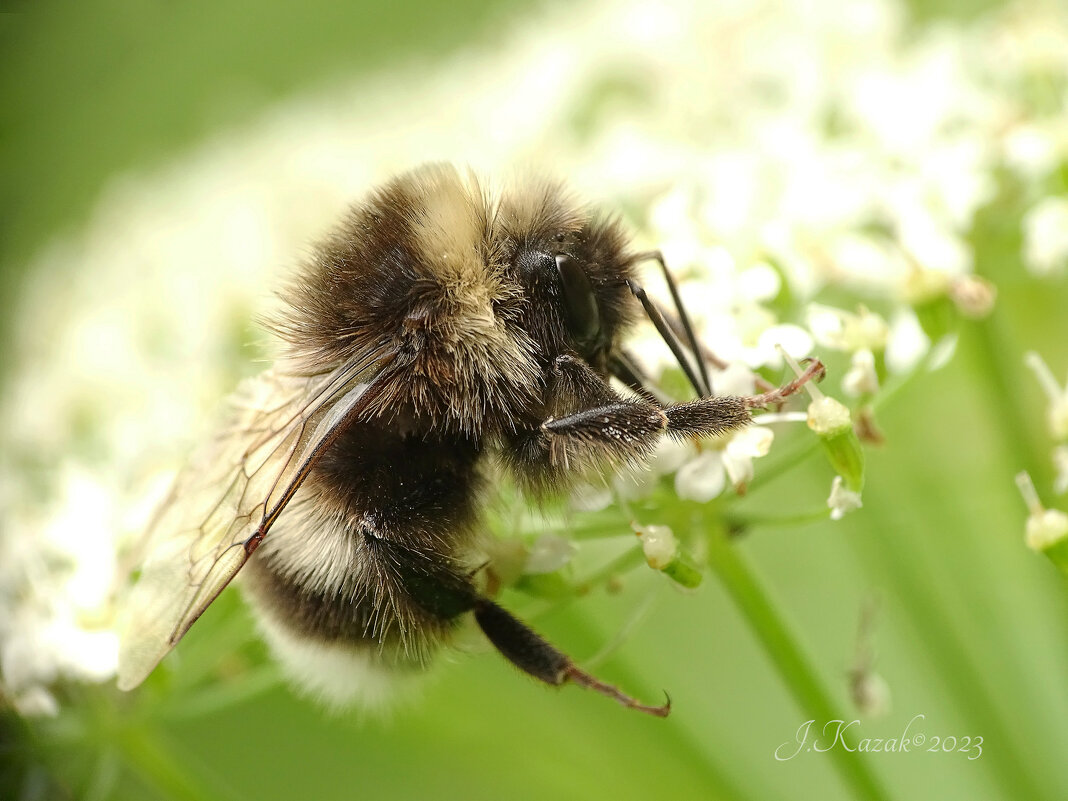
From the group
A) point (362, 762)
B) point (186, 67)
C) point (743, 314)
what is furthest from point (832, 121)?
point (186, 67)

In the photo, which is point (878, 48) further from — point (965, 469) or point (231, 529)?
point (231, 529)

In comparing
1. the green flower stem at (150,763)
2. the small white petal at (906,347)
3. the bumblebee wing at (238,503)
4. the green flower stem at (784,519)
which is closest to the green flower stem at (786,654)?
the green flower stem at (784,519)

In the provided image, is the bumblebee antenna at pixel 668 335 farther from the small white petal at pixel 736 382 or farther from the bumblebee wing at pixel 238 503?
the bumblebee wing at pixel 238 503

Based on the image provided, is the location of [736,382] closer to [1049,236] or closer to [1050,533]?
[1050,533]

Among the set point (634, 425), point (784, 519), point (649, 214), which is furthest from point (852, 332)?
point (649, 214)

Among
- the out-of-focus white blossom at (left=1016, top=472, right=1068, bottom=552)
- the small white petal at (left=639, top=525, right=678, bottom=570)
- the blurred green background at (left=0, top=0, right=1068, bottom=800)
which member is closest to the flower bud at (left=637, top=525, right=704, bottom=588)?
the small white petal at (left=639, top=525, right=678, bottom=570)
